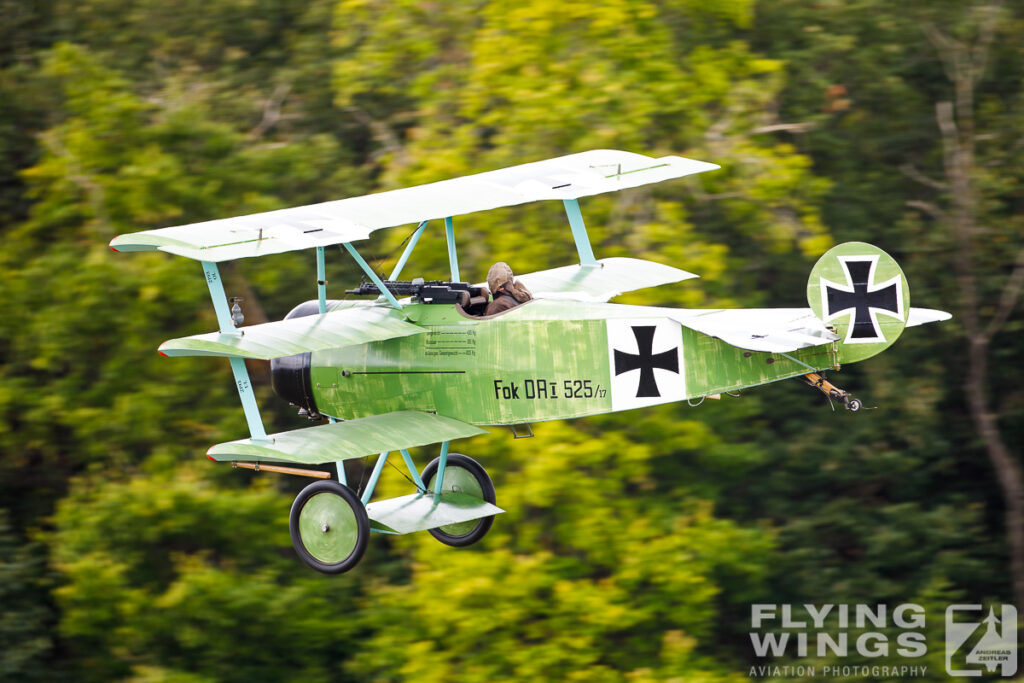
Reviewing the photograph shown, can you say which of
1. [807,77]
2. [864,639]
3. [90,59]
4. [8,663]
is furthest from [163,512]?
[807,77]

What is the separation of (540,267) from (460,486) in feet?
18.4

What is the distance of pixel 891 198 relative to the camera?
23000 mm

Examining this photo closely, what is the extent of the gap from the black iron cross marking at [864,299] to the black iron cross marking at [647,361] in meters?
1.31

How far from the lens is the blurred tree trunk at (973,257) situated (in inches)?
842

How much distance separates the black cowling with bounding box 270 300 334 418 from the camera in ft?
40.6

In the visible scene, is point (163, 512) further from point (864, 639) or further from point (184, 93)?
point (864, 639)

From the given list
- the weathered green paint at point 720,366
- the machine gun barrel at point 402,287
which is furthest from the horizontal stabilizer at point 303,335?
the weathered green paint at point 720,366

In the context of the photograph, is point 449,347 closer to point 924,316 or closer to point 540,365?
point 540,365

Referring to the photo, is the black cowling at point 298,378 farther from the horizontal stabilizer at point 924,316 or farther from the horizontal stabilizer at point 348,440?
the horizontal stabilizer at point 924,316

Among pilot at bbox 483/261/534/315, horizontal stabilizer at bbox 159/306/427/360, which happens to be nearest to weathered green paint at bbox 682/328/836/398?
pilot at bbox 483/261/534/315

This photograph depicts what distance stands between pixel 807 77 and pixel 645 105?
4233 millimetres

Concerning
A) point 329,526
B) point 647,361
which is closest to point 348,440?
point 329,526

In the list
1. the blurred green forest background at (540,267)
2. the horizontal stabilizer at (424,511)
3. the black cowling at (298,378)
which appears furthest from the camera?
the blurred green forest background at (540,267)

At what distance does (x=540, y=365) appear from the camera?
11.3 metres
